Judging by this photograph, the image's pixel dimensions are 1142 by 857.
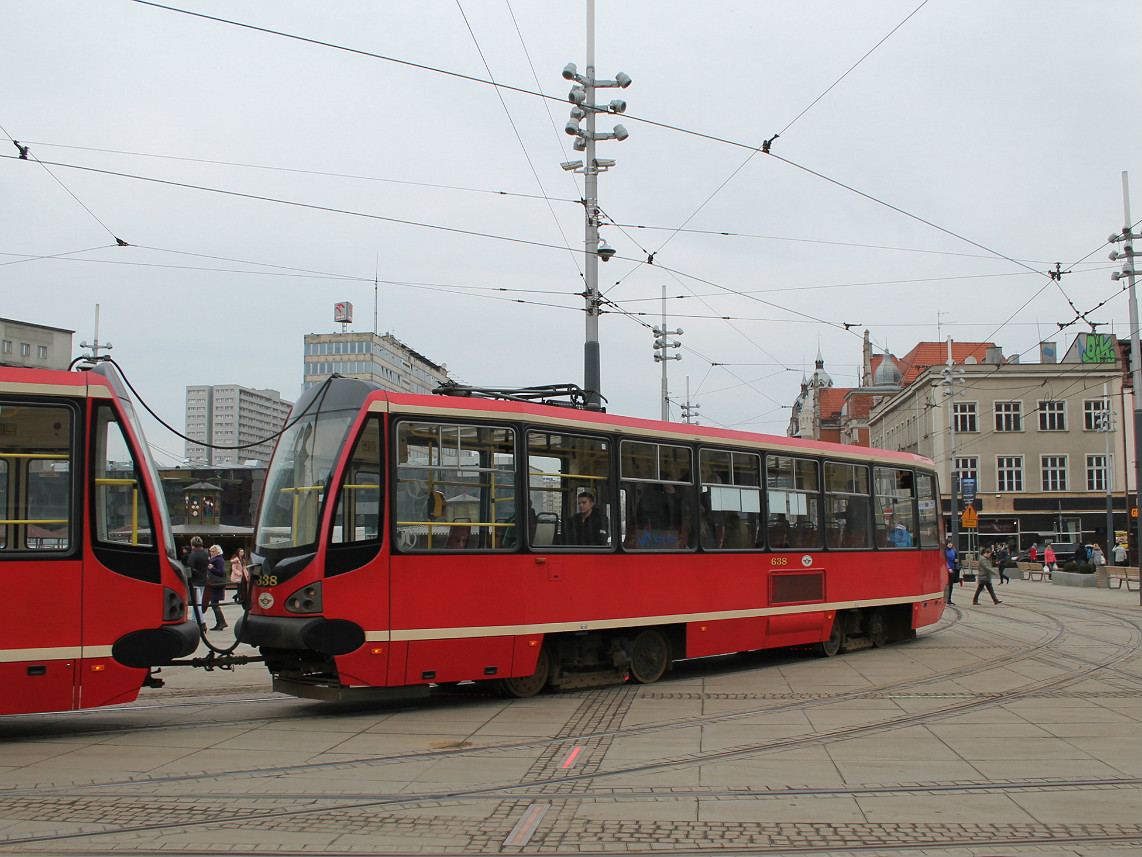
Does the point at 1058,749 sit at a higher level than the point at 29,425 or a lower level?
lower

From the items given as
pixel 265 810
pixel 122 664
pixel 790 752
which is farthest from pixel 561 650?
pixel 265 810

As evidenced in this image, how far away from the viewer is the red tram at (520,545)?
9.83 m

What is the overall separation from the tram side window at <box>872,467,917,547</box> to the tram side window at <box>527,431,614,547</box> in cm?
606

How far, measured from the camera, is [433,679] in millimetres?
10219

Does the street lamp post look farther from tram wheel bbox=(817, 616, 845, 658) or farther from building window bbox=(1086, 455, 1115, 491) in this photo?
building window bbox=(1086, 455, 1115, 491)

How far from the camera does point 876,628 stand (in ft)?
54.2

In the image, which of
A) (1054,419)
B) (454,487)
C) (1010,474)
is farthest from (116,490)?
(1054,419)

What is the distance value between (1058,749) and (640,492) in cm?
523

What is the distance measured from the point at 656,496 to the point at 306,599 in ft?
14.8

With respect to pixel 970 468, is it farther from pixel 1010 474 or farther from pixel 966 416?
pixel 966 416

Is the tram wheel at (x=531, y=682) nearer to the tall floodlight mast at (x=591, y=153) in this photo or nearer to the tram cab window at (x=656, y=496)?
the tram cab window at (x=656, y=496)

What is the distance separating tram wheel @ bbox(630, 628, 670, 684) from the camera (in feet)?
40.6

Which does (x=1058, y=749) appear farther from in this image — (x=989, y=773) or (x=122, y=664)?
(x=122, y=664)

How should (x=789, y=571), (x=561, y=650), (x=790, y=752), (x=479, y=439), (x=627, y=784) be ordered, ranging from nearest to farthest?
(x=627, y=784)
(x=790, y=752)
(x=479, y=439)
(x=561, y=650)
(x=789, y=571)
